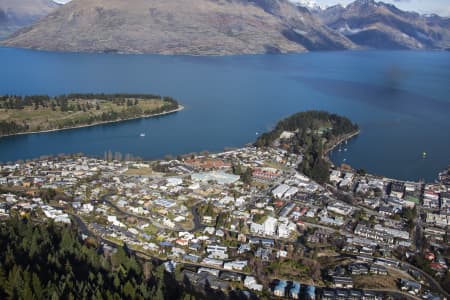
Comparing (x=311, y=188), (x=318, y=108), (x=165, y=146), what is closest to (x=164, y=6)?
(x=318, y=108)

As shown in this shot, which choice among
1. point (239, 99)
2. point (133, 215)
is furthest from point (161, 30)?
point (133, 215)

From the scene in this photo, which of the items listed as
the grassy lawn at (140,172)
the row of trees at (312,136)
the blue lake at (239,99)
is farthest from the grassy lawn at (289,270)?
the blue lake at (239,99)

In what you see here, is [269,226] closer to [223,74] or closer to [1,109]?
[1,109]

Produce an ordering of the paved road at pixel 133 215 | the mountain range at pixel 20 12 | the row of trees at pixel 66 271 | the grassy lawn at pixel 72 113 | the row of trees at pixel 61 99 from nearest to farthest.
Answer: the row of trees at pixel 66 271 < the paved road at pixel 133 215 < the grassy lawn at pixel 72 113 < the row of trees at pixel 61 99 < the mountain range at pixel 20 12

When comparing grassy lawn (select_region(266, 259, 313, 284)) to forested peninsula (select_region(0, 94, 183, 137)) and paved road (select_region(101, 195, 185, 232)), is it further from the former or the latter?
forested peninsula (select_region(0, 94, 183, 137))

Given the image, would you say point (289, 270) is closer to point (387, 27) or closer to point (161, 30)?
point (161, 30)

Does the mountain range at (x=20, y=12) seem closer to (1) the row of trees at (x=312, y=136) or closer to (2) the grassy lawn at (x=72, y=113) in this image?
(2) the grassy lawn at (x=72, y=113)

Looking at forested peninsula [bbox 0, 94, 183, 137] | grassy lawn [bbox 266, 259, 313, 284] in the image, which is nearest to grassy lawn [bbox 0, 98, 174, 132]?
forested peninsula [bbox 0, 94, 183, 137]
